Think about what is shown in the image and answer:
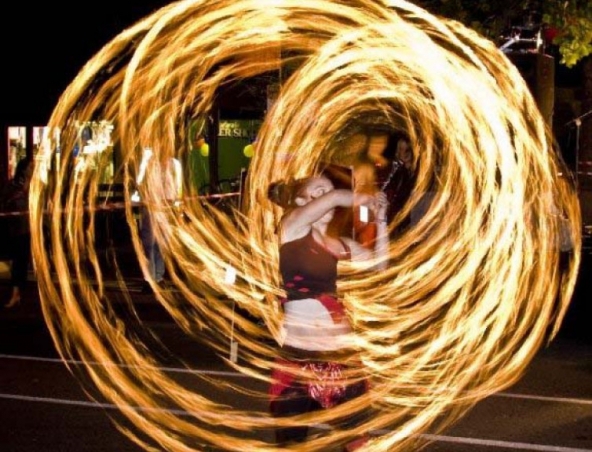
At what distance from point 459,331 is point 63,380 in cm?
387

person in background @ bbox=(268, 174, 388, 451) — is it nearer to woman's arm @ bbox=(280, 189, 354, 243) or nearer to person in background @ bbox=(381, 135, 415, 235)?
woman's arm @ bbox=(280, 189, 354, 243)

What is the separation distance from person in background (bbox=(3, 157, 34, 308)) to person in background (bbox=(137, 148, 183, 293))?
5.15 feet

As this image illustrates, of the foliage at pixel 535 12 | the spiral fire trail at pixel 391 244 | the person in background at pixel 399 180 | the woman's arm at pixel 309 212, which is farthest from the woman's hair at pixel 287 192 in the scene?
the foliage at pixel 535 12

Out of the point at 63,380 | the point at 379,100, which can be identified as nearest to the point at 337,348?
the point at 63,380

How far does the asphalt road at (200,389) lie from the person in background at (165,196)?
326cm

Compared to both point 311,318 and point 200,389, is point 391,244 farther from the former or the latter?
point 311,318

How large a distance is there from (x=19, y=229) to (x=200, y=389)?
5.81 meters

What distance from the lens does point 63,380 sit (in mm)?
9688

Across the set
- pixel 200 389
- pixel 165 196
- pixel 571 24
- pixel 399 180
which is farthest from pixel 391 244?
pixel 571 24

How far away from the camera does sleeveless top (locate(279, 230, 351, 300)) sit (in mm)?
5918

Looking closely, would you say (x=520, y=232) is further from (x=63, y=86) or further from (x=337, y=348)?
(x=63, y=86)

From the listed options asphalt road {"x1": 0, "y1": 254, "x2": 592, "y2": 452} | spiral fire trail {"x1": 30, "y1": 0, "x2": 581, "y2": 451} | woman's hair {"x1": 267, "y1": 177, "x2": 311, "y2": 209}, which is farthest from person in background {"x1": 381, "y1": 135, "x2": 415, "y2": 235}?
woman's hair {"x1": 267, "y1": 177, "x2": 311, "y2": 209}

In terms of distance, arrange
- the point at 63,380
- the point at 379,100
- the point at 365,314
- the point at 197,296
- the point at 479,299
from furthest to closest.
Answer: the point at 379,100 → the point at 197,296 → the point at 479,299 → the point at 365,314 → the point at 63,380

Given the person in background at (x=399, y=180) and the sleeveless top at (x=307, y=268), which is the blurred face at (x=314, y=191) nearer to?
the sleeveless top at (x=307, y=268)
